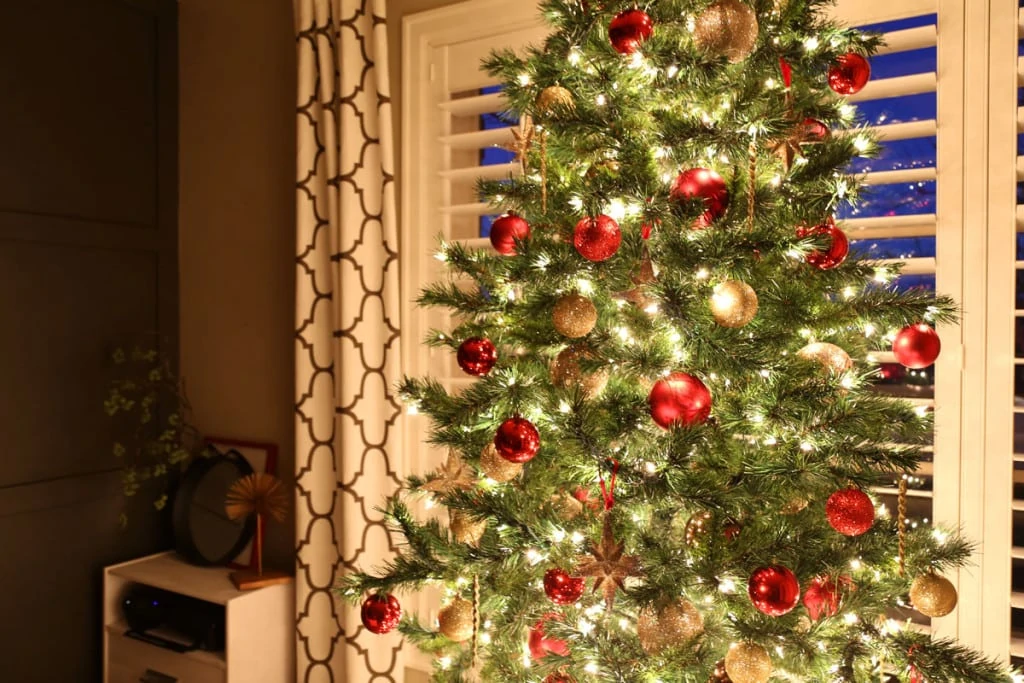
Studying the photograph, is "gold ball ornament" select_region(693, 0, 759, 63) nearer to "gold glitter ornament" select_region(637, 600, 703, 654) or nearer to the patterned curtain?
"gold glitter ornament" select_region(637, 600, 703, 654)

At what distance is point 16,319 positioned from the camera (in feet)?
8.07

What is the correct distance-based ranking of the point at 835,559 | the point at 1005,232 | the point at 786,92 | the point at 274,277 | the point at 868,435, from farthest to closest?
the point at 274,277 → the point at 1005,232 → the point at 786,92 → the point at 835,559 → the point at 868,435

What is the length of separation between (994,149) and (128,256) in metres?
2.62

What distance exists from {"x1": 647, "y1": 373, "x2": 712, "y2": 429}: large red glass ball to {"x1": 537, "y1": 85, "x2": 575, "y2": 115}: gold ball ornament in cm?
51

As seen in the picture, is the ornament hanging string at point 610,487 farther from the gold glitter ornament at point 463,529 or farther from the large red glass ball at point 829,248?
the large red glass ball at point 829,248

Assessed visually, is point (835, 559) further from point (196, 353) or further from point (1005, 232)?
point (196, 353)

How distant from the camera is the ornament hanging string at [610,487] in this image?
1.24m

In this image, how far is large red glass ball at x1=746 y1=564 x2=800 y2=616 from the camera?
110 cm

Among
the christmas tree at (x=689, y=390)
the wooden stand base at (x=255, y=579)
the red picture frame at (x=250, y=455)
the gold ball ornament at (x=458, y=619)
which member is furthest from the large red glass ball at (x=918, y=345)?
the red picture frame at (x=250, y=455)

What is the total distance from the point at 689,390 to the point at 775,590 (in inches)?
11.9

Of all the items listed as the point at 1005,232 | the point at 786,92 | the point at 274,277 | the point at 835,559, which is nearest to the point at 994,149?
the point at 1005,232

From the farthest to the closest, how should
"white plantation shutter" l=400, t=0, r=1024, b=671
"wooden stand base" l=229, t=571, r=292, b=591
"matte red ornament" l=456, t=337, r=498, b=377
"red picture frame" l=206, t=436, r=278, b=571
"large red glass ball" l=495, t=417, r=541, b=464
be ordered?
"red picture frame" l=206, t=436, r=278, b=571, "wooden stand base" l=229, t=571, r=292, b=591, "white plantation shutter" l=400, t=0, r=1024, b=671, "matte red ornament" l=456, t=337, r=498, b=377, "large red glass ball" l=495, t=417, r=541, b=464

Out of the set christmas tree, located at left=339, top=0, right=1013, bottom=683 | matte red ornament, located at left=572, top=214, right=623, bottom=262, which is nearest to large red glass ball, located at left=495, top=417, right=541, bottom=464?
christmas tree, located at left=339, top=0, right=1013, bottom=683

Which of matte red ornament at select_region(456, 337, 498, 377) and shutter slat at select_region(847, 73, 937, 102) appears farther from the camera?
shutter slat at select_region(847, 73, 937, 102)
